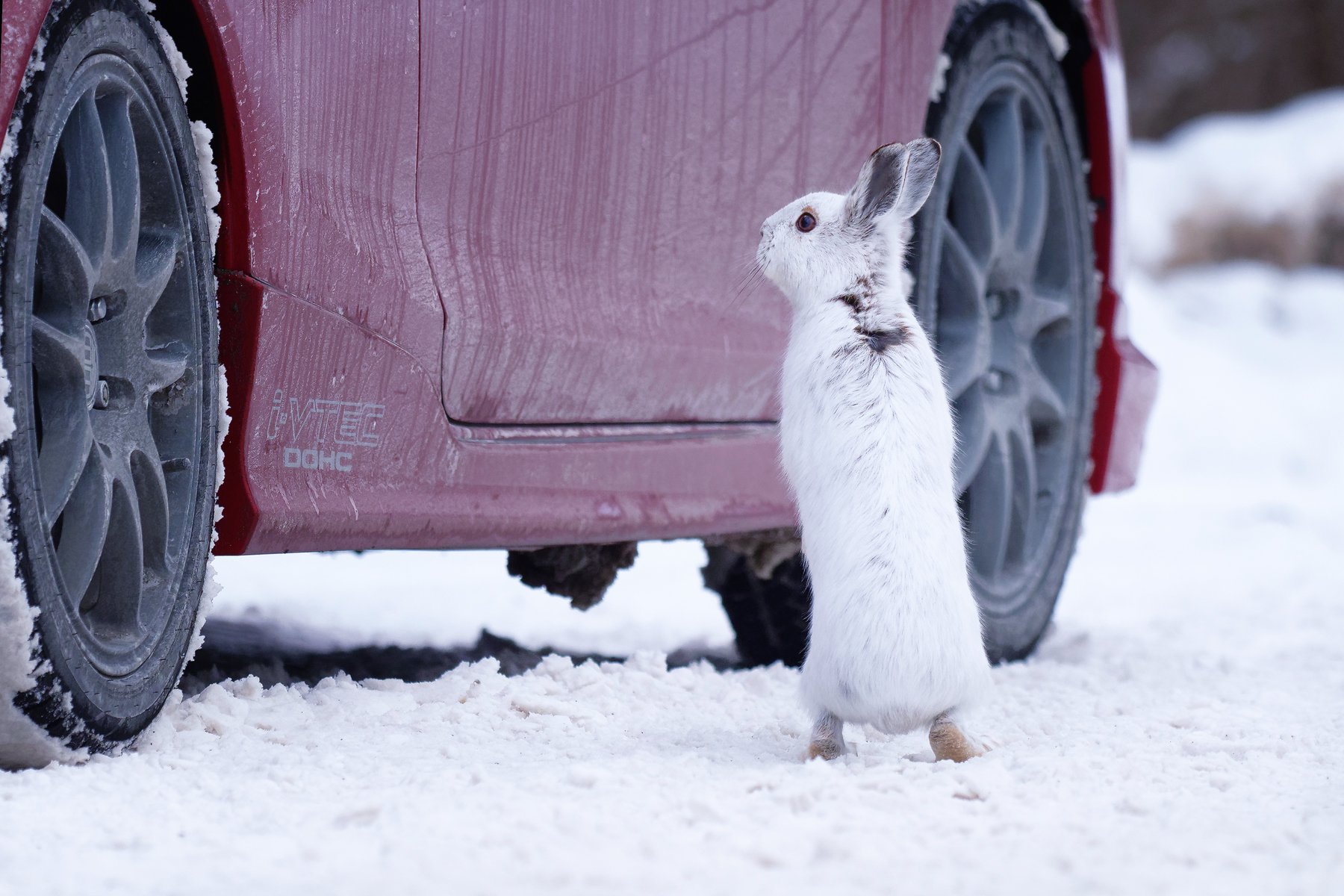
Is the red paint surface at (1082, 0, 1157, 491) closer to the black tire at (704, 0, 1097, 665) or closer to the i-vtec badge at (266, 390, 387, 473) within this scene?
the black tire at (704, 0, 1097, 665)

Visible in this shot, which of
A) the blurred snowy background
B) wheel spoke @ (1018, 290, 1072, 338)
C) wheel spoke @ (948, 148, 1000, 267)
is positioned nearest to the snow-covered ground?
the blurred snowy background

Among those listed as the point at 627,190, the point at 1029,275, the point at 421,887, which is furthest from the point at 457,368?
the point at 1029,275

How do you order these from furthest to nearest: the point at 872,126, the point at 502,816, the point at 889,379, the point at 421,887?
1. the point at 872,126
2. the point at 889,379
3. the point at 502,816
4. the point at 421,887

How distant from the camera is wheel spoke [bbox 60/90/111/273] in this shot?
228 cm

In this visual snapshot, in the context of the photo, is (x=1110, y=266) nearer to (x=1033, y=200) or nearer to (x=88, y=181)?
(x=1033, y=200)

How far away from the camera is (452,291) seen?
2.87m

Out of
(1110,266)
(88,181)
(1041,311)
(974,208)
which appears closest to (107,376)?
(88,181)

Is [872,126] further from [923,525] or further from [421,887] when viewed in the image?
[421,887]

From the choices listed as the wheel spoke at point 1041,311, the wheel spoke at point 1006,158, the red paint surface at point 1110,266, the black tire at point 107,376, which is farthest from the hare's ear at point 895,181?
the red paint surface at point 1110,266

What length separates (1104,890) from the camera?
1.85m

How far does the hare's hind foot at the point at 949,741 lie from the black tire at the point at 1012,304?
1.37 meters

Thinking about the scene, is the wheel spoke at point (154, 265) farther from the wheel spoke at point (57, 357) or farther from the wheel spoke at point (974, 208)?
the wheel spoke at point (974, 208)

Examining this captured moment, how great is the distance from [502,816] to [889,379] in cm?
100

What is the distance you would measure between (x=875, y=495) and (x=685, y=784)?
1.84ft
